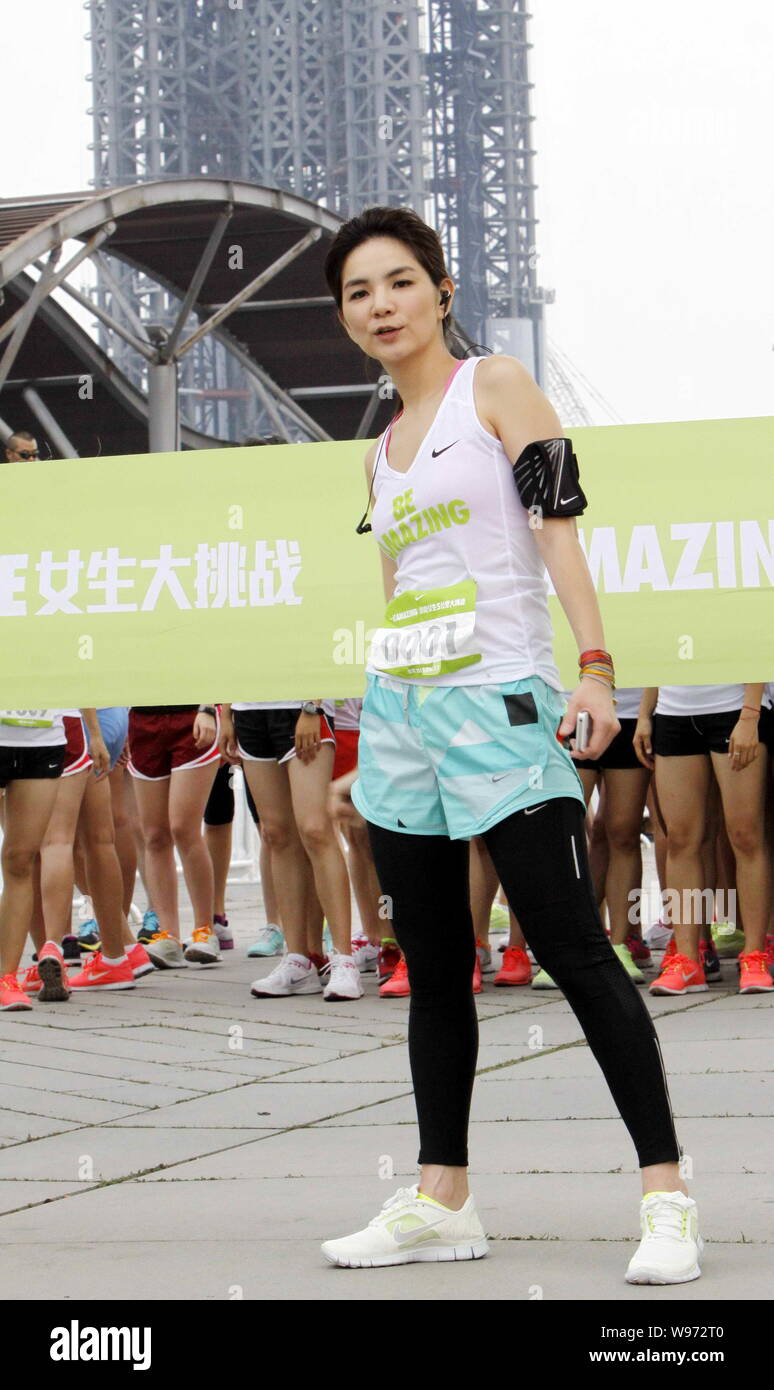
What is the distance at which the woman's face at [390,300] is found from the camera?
2.96 meters

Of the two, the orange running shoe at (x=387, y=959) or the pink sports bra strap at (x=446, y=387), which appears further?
the orange running shoe at (x=387, y=959)

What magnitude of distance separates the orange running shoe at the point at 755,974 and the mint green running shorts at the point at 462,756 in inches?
133

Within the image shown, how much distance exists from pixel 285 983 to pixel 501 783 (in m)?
3.87

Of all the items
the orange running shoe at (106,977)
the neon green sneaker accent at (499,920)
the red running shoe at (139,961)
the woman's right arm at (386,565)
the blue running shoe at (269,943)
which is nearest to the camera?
the woman's right arm at (386,565)

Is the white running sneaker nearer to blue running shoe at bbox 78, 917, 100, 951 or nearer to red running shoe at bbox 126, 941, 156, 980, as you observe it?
red running shoe at bbox 126, 941, 156, 980

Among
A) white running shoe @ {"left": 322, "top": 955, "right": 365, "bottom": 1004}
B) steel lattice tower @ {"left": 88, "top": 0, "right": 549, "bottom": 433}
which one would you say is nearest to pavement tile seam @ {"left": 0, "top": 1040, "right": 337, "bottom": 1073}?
white running shoe @ {"left": 322, "top": 955, "right": 365, "bottom": 1004}

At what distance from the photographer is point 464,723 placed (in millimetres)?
2775

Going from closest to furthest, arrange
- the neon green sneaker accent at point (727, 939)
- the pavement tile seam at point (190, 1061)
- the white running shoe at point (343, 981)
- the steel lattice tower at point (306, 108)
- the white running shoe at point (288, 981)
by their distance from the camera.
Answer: the pavement tile seam at point (190, 1061) → the white running shoe at point (343, 981) → the white running shoe at point (288, 981) → the neon green sneaker accent at point (727, 939) → the steel lattice tower at point (306, 108)

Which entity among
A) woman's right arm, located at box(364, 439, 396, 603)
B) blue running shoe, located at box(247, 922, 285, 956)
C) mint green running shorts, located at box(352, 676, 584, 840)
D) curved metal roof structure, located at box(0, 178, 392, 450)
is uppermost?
curved metal roof structure, located at box(0, 178, 392, 450)

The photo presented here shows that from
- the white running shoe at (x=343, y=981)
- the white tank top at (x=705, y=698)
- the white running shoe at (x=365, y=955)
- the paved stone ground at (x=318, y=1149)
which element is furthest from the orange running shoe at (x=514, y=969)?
the white tank top at (x=705, y=698)

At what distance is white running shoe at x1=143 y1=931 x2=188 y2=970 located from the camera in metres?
7.52

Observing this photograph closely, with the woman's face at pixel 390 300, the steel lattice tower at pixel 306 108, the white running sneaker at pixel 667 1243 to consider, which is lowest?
the white running sneaker at pixel 667 1243

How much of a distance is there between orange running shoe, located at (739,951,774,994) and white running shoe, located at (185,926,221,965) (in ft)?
8.42

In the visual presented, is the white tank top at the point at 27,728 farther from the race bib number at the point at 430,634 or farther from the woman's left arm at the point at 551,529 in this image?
the woman's left arm at the point at 551,529
